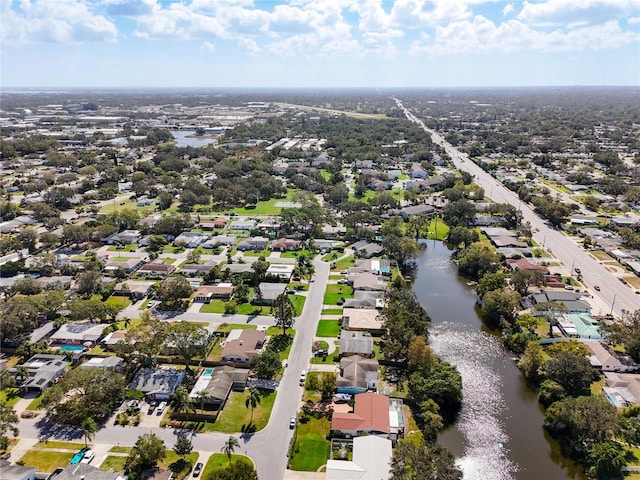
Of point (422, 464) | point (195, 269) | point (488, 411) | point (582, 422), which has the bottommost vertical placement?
point (488, 411)

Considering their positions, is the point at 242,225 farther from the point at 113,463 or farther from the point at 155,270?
the point at 113,463

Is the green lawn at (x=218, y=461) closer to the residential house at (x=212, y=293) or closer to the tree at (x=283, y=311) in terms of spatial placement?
the tree at (x=283, y=311)

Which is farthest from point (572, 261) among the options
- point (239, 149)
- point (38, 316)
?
point (239, 149)

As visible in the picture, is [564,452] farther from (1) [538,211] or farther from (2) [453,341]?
(1) [538,211]

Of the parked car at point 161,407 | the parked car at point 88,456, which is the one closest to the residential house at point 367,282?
the parked car at point 161,407

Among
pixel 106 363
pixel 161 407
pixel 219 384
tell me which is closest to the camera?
pixel 161 407

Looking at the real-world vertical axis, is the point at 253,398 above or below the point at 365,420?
below

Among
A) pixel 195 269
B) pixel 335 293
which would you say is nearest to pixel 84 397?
pixel 195 269
